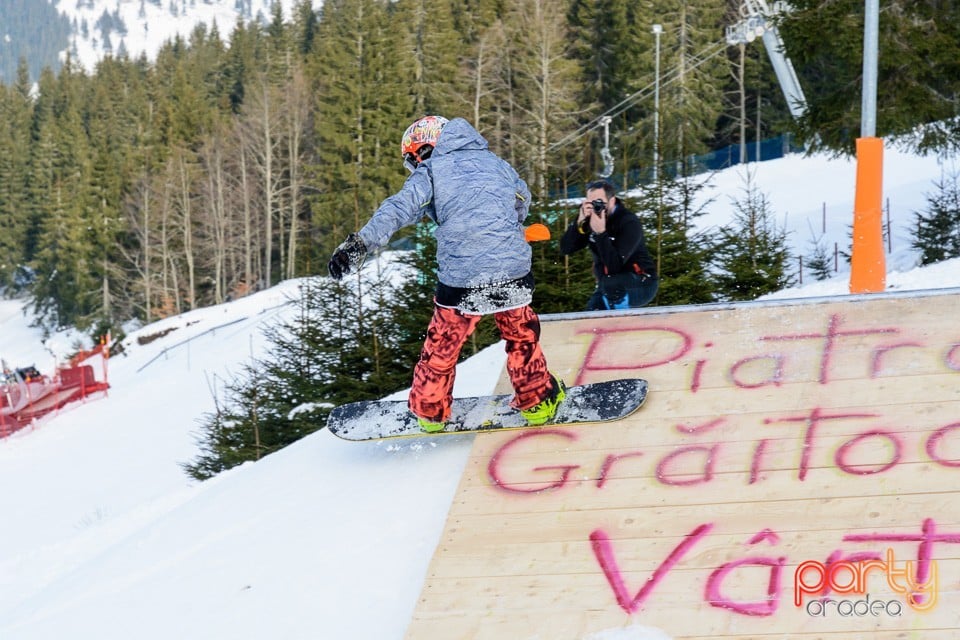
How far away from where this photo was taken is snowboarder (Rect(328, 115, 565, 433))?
5211 millimetres

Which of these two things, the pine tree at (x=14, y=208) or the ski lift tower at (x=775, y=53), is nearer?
the ski lift tower at (x=775, y=53)

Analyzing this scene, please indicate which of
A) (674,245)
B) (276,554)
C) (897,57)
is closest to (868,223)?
(674,245)

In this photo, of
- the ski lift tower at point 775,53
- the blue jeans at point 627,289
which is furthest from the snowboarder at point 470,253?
the ski lift tower at point 775,53

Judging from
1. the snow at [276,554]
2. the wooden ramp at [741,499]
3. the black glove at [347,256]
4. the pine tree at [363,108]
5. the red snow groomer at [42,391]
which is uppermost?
the pine tree at [363,108]

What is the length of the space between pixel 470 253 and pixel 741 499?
1956 millimetres

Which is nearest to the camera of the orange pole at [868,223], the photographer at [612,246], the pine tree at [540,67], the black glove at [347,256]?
the black glove at [347,256]

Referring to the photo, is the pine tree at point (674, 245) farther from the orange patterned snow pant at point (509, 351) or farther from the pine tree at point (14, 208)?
the pine tree at point (14, 208)

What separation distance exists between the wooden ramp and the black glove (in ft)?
4.20

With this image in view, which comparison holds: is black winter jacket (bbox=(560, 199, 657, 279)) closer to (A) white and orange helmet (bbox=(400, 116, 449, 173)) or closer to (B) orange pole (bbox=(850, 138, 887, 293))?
(A) white and orange helmet (bbox=(400, 116, 449, 173))

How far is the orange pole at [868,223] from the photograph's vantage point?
30.3 feet

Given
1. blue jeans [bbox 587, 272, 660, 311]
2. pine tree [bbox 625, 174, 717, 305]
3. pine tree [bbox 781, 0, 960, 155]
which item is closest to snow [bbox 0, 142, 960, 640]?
blue jeans [bbox 587, 272, 660, 311]

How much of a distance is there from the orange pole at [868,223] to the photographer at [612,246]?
9.97 ft

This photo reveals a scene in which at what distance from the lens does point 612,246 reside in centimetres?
728

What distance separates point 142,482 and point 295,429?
4216 millimetres
